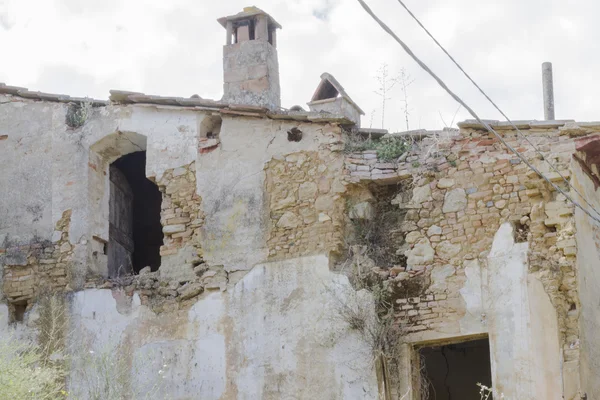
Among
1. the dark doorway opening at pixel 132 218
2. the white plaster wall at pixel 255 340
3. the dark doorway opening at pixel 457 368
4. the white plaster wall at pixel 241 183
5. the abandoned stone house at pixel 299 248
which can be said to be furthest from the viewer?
the dark doorway opening at pixel 457 368

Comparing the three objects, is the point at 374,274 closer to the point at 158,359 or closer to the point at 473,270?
the point at 473,270

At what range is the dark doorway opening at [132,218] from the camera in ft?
52.2

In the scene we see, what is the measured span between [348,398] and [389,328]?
3.07 ft

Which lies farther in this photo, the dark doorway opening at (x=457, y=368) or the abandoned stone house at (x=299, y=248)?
the dark doorway opening at (x=457, y=368)

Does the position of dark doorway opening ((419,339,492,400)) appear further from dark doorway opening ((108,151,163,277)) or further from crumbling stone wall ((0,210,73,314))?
crumbling stone wall ((0,210,73,314))

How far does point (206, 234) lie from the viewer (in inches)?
565

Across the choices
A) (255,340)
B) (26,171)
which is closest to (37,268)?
(26,171)

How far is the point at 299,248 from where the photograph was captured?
13719mm

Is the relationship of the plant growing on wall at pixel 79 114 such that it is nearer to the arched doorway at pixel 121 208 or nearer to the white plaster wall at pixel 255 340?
the arched doorway at pixel 121 208

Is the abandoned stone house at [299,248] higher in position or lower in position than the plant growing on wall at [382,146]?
lower

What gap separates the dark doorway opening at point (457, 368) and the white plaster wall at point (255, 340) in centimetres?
406

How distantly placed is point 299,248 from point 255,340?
1.25 metres

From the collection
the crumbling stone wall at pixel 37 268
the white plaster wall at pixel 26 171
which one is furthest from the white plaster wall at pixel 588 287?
the white plaster wall at pixel 26 171

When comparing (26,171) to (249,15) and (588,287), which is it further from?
(588,287)
